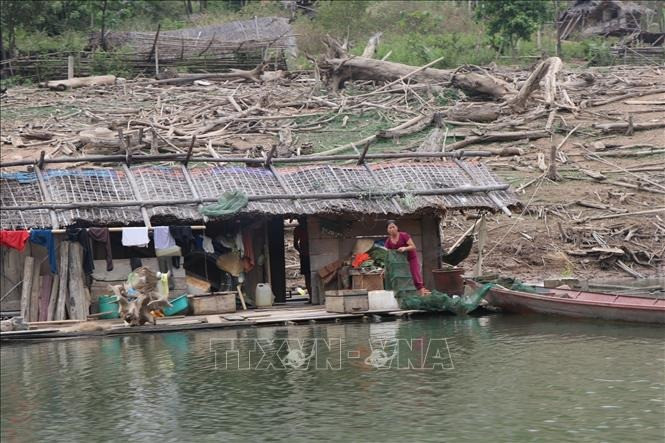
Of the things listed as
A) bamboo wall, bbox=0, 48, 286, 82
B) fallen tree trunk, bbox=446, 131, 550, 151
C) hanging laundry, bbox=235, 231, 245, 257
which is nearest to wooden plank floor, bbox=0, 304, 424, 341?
hanging laundry, bbox=235, 231, 245, 257

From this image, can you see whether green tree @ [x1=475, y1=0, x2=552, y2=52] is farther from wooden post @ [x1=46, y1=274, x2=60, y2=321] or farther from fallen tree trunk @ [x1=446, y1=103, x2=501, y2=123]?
wooden post @ [x1=46, y1=274, x2=60, y2=321]

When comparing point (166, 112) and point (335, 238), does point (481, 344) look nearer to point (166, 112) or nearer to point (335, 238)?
point (335, 238)

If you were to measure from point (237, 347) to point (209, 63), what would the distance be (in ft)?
64.3

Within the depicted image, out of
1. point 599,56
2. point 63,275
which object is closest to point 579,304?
point 63,275

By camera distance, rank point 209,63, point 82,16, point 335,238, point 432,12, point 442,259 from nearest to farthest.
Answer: point 335,238 → point 442,259 → point 209,63 → point 82,16 → point 432,12

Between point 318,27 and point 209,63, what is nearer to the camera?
point 209,63

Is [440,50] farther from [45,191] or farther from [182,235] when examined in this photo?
[45,191]

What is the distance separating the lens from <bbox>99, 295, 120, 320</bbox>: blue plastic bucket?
52.4ft

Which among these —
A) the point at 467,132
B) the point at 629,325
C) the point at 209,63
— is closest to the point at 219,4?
the point at 209,63

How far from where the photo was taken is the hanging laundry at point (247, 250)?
1683 cm

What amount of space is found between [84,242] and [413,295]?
16.6ft

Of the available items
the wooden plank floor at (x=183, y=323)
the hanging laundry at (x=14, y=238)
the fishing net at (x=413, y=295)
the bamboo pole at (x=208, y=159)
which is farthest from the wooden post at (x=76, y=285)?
the fishing net at (x=413, y=295)

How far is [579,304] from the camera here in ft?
49.3

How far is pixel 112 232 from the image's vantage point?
640 inches
